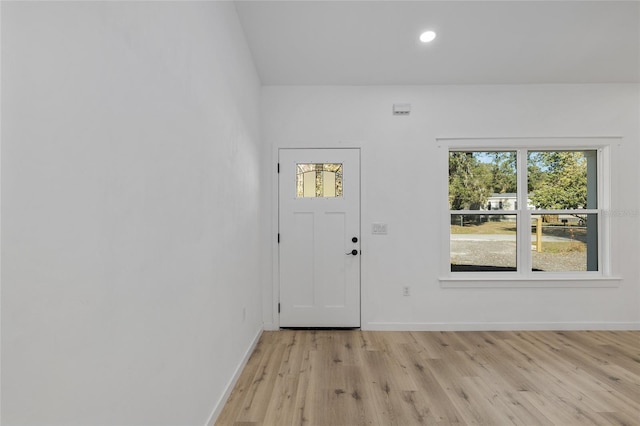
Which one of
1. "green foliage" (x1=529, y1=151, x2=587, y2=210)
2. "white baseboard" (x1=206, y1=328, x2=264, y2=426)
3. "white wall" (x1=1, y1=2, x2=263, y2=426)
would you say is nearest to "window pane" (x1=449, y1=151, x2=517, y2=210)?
"green foliage" (x1=529, y1=151, x2=587, y2=210)

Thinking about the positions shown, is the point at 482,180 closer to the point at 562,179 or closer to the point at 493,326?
the point at 562,179

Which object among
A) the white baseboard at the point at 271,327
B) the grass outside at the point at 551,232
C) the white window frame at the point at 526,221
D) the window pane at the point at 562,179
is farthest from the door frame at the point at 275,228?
the window pane at the point at 562,179

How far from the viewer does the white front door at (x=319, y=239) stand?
3.22m

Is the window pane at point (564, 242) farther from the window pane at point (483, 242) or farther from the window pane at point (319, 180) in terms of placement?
the window pane at point (319, 180)

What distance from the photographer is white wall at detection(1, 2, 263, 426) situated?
61 centimetres

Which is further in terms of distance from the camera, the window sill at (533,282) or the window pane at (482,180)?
the window pane at (482,180)

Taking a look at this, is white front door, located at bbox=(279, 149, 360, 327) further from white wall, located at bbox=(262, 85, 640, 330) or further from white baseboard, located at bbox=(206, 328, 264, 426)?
white baseboard, located at bbox=(206, 328, 264, 426)

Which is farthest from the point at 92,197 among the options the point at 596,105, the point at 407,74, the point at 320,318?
the point at 596,105

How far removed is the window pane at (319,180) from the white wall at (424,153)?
0.86ft

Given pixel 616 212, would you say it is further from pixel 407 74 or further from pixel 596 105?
pixel 407 74

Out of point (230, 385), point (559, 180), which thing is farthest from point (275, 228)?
point (559, 180)

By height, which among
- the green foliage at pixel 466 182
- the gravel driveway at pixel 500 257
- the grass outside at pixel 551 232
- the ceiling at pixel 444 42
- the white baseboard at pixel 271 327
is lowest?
the white baseboard at pixel 271 327

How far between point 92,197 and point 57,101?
0.81ft

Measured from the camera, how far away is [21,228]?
60 cm
